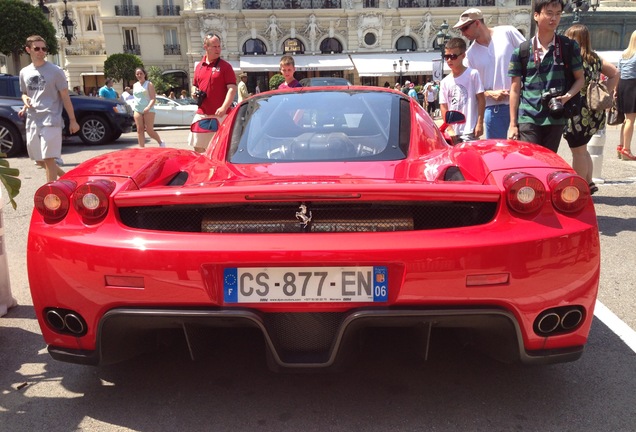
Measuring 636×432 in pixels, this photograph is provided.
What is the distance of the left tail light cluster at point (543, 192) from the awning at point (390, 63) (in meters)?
41.4

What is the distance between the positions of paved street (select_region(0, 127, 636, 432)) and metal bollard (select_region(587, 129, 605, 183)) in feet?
15.2

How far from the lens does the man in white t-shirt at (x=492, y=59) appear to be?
537 centimetres

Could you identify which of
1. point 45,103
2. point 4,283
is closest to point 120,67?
point 45,103

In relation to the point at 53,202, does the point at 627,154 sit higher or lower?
lower

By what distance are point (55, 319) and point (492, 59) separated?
446 centimetres

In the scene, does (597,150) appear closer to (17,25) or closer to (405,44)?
(17,25)

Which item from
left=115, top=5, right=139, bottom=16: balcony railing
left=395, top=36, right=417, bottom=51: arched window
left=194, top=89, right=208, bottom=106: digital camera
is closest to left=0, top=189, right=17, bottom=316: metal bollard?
left=194, top=89, right=208, bottom=106: digital camera

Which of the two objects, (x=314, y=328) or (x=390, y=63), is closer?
(x=314, y=328)

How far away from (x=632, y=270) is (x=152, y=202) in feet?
11.1

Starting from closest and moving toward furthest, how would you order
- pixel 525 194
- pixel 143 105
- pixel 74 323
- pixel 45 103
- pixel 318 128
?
1. pixel 525 194
2. pixel 74 323
3. pixel 318 128
4. pixel 45 103
5. pixel 143 105

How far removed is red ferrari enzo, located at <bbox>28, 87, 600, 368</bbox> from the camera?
2098mm

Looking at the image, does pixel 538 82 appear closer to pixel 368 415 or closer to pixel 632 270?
pixel 632 270

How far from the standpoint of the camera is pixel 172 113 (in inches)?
838

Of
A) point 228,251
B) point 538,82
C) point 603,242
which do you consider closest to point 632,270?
point 603,242
